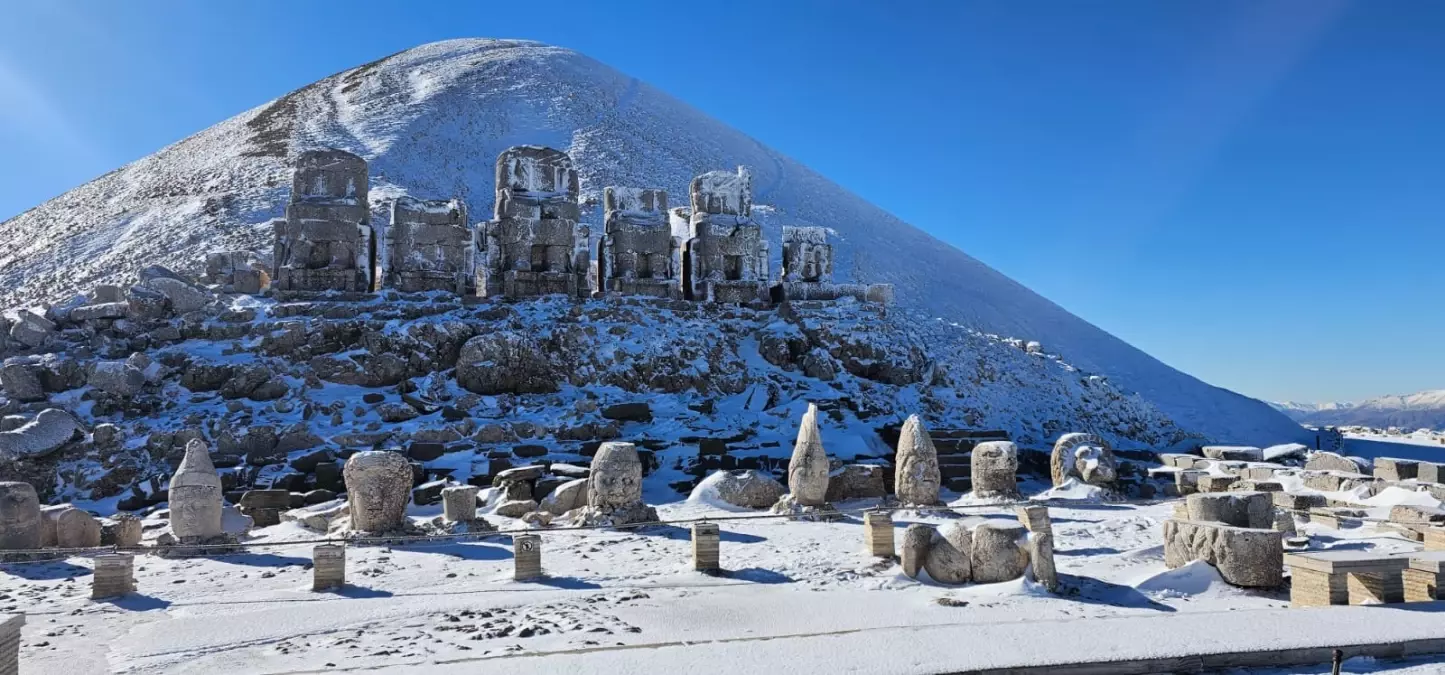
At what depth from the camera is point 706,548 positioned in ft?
31.0

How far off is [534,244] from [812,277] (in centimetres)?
769

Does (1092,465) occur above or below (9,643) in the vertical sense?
above

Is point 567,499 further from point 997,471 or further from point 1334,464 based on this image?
point 1334,464

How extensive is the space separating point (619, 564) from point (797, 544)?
2.22 meters

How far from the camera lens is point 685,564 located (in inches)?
387

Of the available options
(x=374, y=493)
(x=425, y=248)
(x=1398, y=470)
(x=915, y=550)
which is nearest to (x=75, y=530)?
(x=374, y=493)

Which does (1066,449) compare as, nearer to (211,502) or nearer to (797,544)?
(797,544)

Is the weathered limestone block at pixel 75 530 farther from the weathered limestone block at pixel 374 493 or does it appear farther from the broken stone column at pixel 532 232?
the broken stone column at pixel 532 232

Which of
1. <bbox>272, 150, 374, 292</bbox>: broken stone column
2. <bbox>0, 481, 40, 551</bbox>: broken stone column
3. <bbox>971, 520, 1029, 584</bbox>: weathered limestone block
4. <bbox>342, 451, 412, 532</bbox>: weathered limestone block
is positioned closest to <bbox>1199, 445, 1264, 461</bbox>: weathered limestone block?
<bbox>971, 520, 1029, 584</bbox>: weathered limestone block

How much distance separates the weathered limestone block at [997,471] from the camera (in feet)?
47.4

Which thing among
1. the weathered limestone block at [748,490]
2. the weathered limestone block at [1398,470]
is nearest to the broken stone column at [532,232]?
the weathered limestone block at [748,490]

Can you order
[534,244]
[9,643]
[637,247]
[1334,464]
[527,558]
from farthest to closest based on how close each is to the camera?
[637,247]
[534,244]
[1334,464]
[527,558]
[9,643]

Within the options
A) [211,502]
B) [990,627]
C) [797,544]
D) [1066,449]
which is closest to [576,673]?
[990,627]

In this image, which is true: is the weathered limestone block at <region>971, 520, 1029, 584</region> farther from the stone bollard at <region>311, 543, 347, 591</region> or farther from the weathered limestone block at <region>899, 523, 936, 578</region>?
the stone bollard at <region>311, 543, 347, 591</region>
